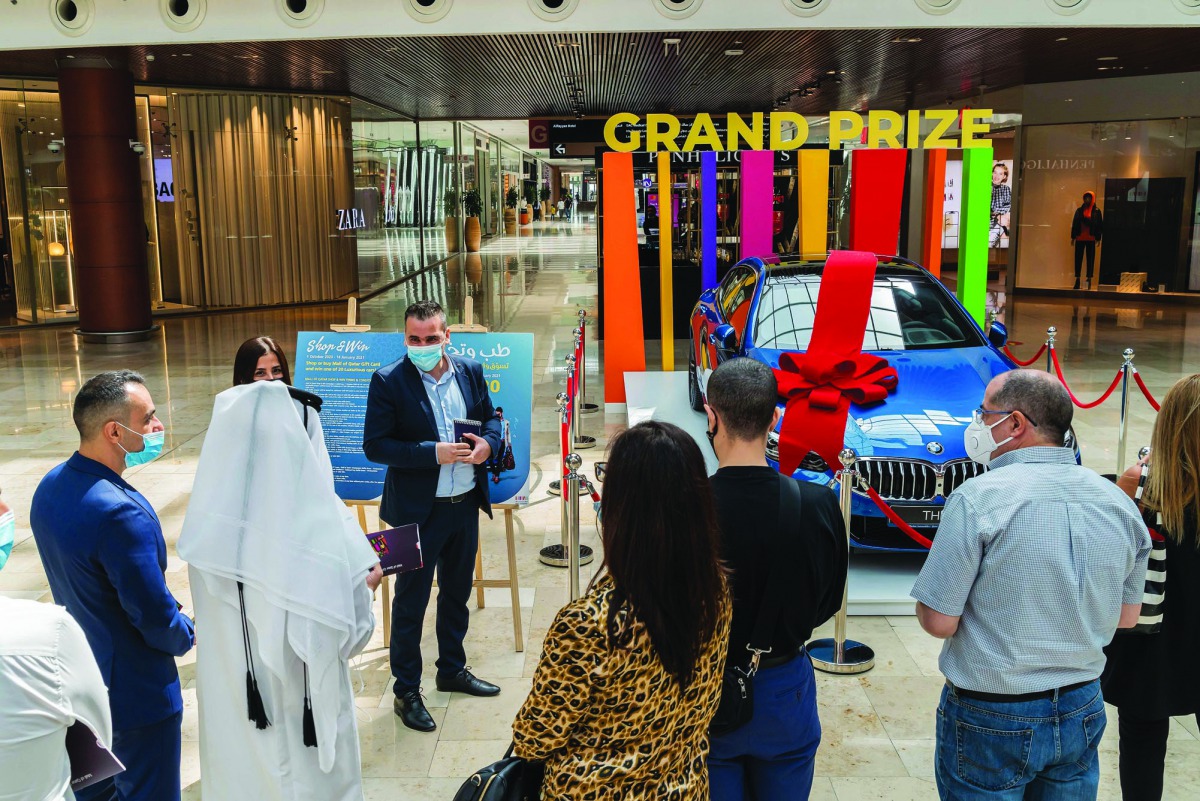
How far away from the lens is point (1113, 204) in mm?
20156

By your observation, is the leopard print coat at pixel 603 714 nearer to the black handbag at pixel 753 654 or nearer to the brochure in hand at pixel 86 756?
the black handbag at pixel 753 654

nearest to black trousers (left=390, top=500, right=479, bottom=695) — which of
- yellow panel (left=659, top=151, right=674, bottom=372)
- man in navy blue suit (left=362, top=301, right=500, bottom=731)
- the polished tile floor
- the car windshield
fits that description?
man in navy blue suit (left=362, top=301, right=500, bottom=731)

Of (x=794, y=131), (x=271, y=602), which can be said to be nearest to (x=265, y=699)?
(x=271, y=602)

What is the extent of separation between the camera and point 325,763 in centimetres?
284

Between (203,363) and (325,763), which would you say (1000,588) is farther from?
(203,363)

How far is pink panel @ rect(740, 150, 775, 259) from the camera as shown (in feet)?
33.0

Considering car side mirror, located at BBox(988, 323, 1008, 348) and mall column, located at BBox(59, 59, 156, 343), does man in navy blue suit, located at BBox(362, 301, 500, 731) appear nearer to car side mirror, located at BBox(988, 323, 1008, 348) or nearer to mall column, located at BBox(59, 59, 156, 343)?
car side mirror, located at BBox(988, 323, 1008, 348)

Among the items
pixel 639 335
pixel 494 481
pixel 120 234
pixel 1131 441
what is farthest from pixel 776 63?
pixel 494 481

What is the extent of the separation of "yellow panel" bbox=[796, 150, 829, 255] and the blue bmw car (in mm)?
1405

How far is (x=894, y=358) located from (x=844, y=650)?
8.45 ft

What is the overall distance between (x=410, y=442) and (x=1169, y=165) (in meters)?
19.5

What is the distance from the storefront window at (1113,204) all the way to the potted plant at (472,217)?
61.1 ft

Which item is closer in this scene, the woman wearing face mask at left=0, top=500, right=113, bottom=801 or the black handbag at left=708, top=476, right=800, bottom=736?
the woman wearing face mask at left=0, top=500, right=113, bottom=801

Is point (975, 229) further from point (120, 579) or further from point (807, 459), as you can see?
point (120, 579)
